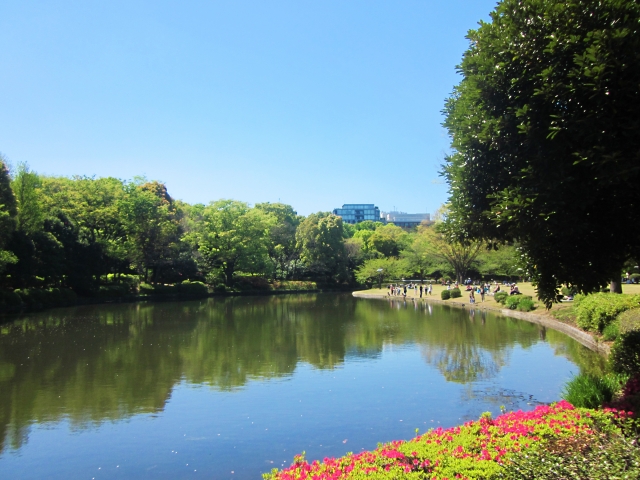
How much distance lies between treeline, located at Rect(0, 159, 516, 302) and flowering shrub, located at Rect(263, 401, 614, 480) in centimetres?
2750

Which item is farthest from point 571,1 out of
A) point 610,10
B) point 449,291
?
point 449,291

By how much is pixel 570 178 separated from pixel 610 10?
223 cm

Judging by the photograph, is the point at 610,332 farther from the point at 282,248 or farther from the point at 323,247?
the point at 282,248

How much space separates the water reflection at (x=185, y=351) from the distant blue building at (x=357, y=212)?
144 m

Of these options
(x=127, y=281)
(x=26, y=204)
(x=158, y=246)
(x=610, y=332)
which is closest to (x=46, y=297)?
(x=26, y=204)

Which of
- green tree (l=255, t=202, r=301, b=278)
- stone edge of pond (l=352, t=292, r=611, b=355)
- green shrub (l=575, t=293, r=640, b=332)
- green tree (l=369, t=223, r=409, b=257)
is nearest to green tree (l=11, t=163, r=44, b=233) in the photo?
green tree (l=255, t=202, r=301, b=278)

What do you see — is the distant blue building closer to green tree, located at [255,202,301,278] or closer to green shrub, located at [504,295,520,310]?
green tree, located at [255,202,301,278]

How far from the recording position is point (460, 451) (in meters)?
5.35

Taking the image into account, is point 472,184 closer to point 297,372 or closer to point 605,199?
point 605,199

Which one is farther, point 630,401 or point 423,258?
point 423,258

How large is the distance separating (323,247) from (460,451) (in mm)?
51964

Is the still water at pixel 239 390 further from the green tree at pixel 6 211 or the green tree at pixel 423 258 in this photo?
the green tree at pixel 423 258

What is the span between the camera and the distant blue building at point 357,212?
172 meters

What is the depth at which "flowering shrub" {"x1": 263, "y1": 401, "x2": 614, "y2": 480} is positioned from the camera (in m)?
4.77
